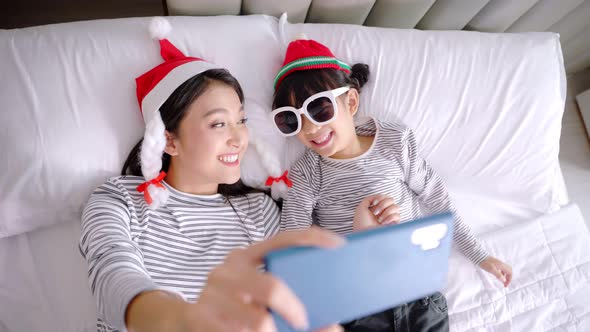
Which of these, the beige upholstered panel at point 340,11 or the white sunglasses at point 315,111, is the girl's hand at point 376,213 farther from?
the beige upholstered panel at point 340,11

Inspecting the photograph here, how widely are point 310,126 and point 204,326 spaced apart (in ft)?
2.40

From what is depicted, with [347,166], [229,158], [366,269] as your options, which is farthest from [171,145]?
[366,269]

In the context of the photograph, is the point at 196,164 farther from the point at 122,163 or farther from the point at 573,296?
the point at 573,296

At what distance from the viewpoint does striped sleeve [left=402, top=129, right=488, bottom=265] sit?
3.86 ft

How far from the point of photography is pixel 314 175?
114 cm

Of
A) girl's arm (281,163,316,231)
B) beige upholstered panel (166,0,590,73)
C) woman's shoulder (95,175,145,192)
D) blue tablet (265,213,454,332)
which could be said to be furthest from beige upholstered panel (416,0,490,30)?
woman's shoulder (95,175,145,192)

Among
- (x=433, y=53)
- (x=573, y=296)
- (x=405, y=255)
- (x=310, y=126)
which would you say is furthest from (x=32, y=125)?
(x=573, y=296)

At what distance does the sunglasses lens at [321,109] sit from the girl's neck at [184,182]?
37 centimetres

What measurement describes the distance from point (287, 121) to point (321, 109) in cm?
11

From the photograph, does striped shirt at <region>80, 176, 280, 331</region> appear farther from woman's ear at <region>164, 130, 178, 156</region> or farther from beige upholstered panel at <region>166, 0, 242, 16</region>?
beige upholstered panel at <region>166, 0, 242, 16</region>

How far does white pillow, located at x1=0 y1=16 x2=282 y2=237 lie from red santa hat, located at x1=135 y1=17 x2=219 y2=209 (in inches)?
3.7

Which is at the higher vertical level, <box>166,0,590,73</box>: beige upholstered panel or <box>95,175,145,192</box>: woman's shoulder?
<box>166,0,590,73</box>: beige upholstered panel

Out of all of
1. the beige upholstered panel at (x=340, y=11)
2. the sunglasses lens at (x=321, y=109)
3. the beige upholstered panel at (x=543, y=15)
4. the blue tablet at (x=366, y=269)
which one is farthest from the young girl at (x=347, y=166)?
the beige upholstered panel at (x=543, y=15)

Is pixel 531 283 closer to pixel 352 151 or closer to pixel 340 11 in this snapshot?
pixel 352 151
